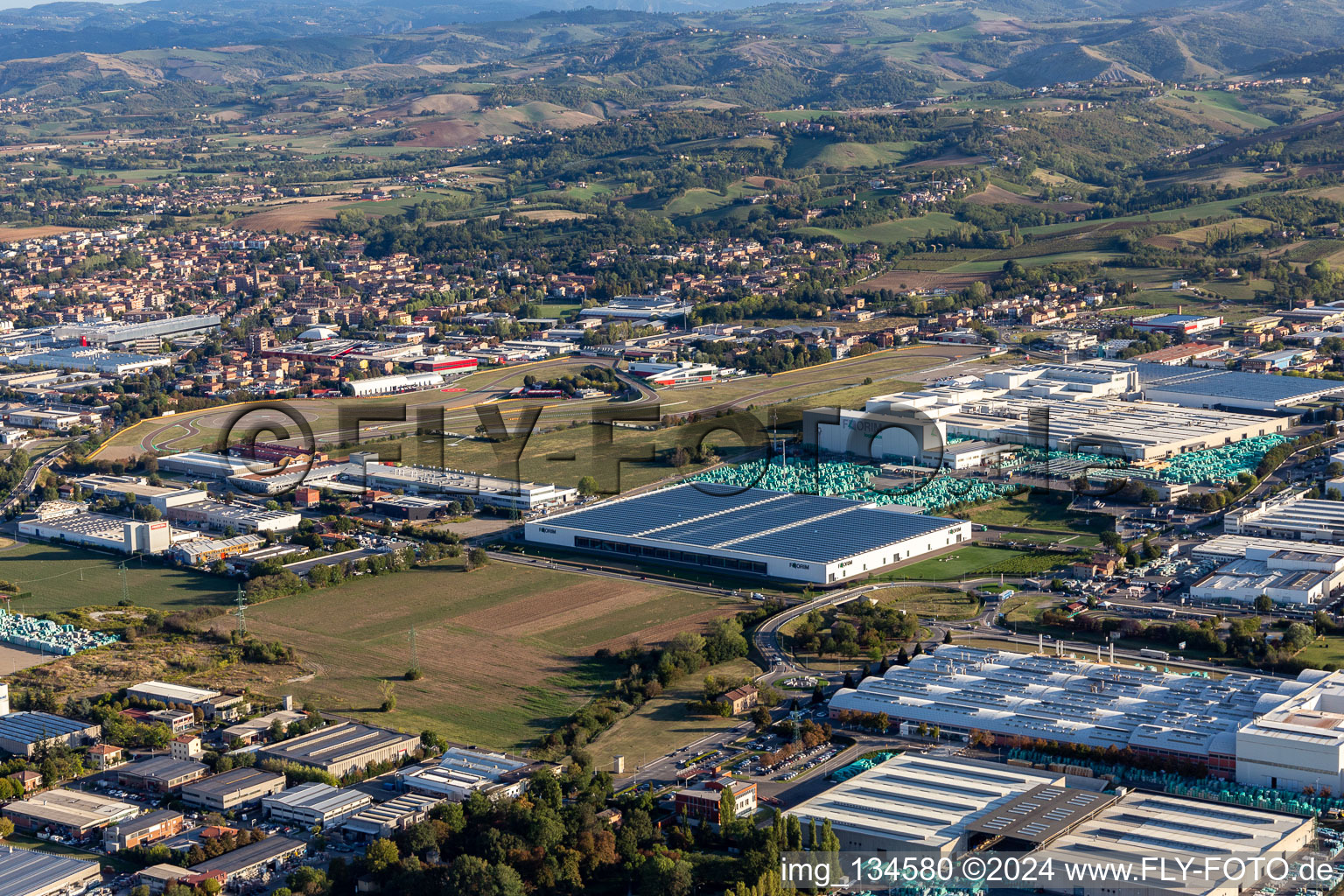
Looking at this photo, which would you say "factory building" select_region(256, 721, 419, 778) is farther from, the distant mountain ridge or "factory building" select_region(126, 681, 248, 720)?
the distant mountain ridge

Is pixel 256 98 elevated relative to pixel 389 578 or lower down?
elevated

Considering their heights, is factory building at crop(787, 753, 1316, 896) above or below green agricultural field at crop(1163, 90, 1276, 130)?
below

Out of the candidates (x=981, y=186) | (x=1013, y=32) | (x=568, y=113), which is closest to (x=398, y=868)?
(x=981, y=186)

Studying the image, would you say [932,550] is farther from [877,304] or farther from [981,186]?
[981,186]

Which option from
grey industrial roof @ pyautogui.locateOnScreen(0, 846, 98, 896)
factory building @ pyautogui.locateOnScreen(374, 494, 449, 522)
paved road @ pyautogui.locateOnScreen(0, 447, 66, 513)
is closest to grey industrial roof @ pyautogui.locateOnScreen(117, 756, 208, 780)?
grey industrial roof @ pyautogui.locateOnScreen(0, 846, 98, 896)

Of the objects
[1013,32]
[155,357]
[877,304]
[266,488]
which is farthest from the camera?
[1013,32]

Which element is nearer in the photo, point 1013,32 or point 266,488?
point 266,488
